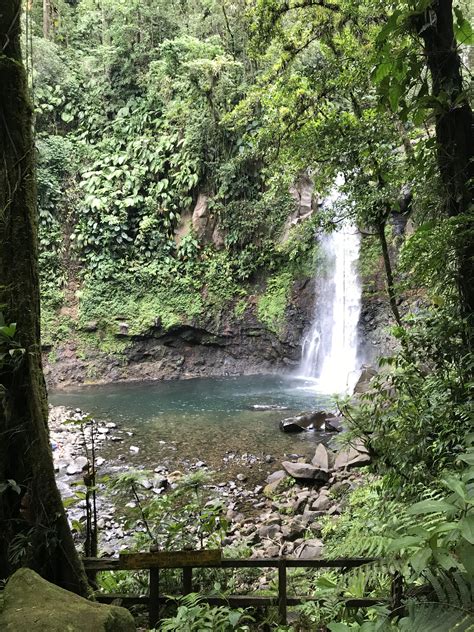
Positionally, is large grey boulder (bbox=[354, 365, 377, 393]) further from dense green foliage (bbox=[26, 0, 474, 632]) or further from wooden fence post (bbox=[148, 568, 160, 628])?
wooden fence post (bbox=[148, 568, 160, 628])

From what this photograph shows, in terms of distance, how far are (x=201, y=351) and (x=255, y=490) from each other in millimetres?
10986

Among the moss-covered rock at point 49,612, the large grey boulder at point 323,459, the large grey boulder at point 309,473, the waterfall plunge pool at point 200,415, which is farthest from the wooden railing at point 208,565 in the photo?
the waterfall plunge pool at point 200,415

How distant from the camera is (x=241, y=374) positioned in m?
17.6

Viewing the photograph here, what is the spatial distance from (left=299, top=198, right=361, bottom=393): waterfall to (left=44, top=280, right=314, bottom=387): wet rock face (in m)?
0.54

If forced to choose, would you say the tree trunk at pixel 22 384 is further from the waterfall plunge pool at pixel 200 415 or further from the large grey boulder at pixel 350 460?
the waterfall plunge pool at pixel 200 415

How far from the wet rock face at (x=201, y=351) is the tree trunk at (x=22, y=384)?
14.5 m

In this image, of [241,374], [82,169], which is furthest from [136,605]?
[82,169]

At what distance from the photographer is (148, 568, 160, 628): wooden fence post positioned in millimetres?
2970

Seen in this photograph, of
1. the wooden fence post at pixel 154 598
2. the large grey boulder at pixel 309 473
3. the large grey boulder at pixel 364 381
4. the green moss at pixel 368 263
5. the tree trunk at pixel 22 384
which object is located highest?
the green moss at pixel 368 263

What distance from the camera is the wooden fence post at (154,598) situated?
2.97 metres

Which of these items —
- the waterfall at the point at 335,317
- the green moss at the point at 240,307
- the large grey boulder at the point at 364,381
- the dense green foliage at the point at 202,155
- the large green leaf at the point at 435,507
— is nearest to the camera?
the large green leaf at the point at 435,507

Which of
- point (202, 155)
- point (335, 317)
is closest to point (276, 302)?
point (335, 317)

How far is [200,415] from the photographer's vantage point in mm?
12016

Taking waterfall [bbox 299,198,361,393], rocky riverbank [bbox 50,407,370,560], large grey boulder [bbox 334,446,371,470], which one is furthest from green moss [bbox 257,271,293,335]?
large grey boulder [bbox 334,446,371,470]
